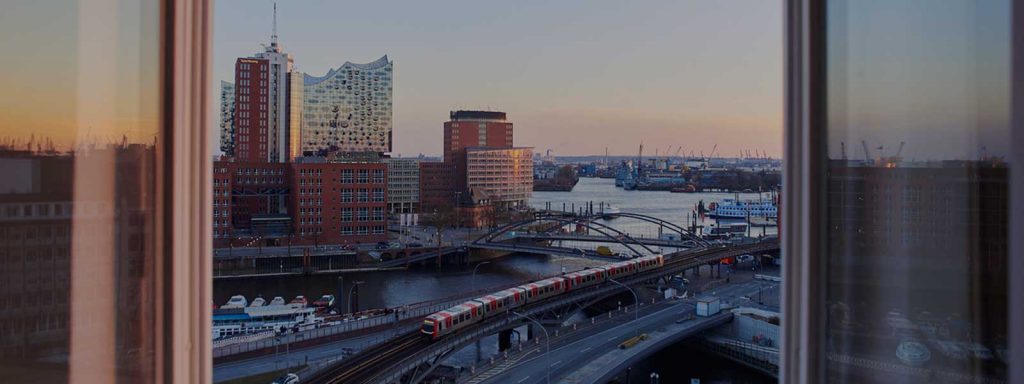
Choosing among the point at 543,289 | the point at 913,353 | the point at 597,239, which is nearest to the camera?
the point at 913,353

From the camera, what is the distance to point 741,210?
23.0 meters

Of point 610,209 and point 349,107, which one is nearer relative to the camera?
point 349,107

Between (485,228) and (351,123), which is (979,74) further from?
(351,123)

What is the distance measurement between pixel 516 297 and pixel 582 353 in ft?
4.66

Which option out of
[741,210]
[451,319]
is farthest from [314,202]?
[741,210]

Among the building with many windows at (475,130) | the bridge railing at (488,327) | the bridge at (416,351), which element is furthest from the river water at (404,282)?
the building with many windows at (475,130)

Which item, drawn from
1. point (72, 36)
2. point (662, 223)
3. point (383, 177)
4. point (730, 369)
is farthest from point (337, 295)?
point (72, 36)

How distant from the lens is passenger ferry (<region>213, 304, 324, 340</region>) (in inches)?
305

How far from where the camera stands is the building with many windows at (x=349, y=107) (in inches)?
890

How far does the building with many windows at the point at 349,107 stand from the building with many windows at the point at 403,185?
223cm

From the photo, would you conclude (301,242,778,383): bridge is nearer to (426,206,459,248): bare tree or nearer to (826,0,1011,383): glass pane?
(826,0,1011,383): glass pane

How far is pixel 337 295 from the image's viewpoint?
10797mm

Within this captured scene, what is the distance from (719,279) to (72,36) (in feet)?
38.9

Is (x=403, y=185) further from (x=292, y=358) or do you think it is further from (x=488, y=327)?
(x=292, y=358)
